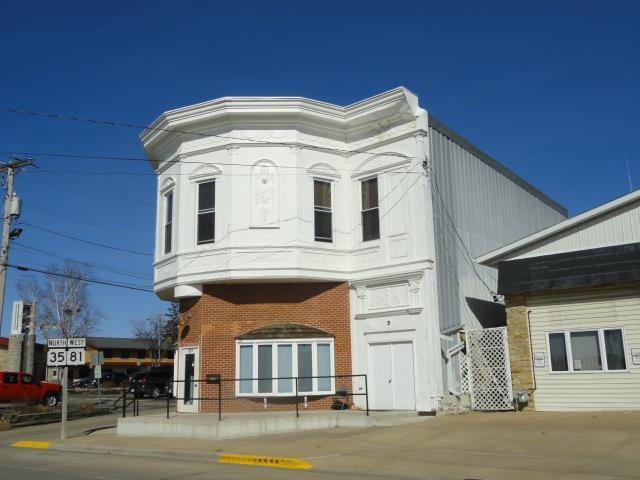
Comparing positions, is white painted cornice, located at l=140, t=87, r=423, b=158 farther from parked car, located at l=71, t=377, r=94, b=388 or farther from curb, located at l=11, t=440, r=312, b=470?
parked car, located at l=71, t=377, r=94, b=388

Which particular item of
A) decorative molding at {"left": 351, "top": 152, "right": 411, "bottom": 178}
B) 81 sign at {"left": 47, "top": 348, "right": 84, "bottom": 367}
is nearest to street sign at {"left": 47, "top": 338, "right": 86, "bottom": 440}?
81 sign at {"left": 47, "top": 348, "right": 84, "bottom": 367}

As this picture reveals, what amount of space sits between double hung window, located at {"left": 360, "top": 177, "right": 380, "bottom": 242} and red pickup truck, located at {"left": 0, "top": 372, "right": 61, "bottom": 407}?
71.7 feet

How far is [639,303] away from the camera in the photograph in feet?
55.5

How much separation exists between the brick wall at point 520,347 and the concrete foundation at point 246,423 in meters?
2.95

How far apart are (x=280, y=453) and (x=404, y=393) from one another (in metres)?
6.86

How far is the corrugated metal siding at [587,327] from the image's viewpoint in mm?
16875

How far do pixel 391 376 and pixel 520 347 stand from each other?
12.5ft

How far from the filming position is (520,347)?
18.5 m

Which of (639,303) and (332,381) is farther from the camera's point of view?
(332,381)

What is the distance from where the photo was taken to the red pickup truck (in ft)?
108

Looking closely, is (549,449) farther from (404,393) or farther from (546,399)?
(404,393)

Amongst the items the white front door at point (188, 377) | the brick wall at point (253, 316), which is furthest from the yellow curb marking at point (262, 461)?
the white front door at point (188, 377)

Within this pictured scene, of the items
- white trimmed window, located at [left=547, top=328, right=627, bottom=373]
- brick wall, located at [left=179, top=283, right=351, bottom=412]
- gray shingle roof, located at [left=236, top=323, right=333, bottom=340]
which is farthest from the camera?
gray shingle roof, located at [left=236, top=323, right=333, bottom=340]

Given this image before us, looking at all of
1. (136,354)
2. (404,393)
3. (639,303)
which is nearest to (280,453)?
(404,393)
